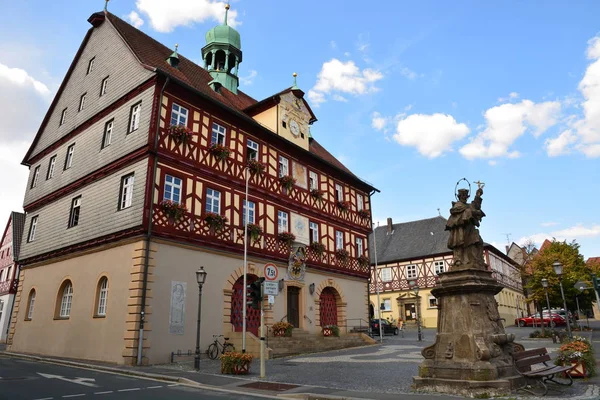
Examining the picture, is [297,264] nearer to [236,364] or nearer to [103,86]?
[236,364]

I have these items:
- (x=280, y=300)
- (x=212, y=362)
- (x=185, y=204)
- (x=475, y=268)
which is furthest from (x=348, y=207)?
(x=475, y=268)

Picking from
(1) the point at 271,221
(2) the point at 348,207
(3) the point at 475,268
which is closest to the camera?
(3) the point at 475,268

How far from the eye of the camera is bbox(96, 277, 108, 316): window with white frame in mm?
18203

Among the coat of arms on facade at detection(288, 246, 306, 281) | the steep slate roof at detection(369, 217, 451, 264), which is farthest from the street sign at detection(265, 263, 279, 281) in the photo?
the steep slate roof at detection(369, 217, 451, 264)

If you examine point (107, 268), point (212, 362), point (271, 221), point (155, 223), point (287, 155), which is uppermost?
point (287, 155)

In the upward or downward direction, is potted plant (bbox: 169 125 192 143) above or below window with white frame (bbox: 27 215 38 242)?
above

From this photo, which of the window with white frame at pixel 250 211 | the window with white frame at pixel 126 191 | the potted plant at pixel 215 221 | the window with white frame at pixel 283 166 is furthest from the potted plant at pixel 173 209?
the window with white frame at pixel 283 166

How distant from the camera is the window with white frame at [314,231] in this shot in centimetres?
2653

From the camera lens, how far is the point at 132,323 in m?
16.1

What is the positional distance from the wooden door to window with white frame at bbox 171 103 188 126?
33.7ft

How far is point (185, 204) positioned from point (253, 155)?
19.3ft

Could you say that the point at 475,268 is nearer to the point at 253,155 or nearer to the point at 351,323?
the point at 253,155

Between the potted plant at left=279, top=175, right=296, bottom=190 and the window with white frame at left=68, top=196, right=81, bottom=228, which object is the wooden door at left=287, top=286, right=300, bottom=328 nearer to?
the potted plant at left=279, top=175, right=296, bottom=190

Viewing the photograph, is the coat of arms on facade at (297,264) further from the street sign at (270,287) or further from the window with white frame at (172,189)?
the street sign at (270,287)
